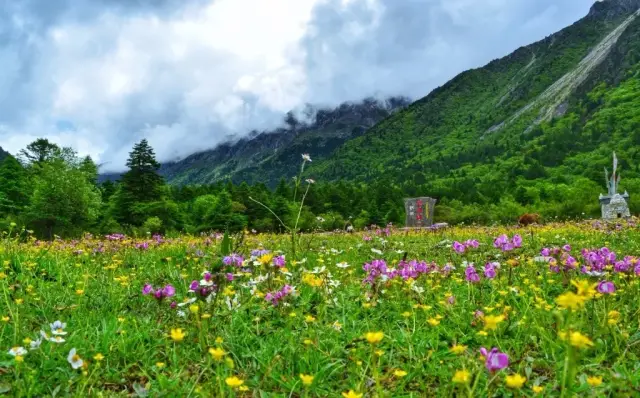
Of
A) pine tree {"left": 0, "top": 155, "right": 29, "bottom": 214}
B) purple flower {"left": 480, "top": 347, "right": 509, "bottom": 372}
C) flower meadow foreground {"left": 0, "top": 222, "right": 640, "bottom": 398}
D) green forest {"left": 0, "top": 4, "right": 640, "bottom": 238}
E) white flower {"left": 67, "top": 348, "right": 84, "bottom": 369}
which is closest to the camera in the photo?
purple flower {"left": 480, "top": 347, "right": 509, "bottom": 372}

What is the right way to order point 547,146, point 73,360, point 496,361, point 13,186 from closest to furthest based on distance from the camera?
point 496,361, point 73,360, point 13,186, point 547,146

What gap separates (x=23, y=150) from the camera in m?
56.6

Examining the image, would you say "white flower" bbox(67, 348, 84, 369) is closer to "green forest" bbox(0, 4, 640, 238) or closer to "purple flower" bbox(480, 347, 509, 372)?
"purple flower" bbox(480, 347, 509, 372)

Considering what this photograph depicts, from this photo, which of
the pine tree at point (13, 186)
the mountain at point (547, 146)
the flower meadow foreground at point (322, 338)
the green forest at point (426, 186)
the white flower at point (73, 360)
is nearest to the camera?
the white flower at point (73, 360)

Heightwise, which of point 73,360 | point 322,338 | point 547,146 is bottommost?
point 322,338

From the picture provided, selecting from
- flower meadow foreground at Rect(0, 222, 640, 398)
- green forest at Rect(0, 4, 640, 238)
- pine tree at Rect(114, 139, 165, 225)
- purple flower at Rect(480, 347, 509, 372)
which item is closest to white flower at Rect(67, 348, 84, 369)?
flower meadow foreground at Rect(0, 222, 640, 398)

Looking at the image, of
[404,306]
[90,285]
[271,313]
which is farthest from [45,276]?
[404,306]

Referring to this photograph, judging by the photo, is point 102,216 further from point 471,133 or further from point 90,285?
point 471,133

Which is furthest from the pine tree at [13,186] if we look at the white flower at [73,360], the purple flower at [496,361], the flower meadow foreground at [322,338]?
the purple flower at [496,361]

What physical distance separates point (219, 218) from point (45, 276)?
38.1 m

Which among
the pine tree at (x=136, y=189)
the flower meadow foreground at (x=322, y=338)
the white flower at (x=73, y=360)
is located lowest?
the flower meadow foreground at (x=322, y=338)

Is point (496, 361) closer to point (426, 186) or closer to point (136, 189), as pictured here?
point (136, 189)

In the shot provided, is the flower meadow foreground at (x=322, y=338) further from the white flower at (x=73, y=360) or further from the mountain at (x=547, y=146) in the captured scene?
the mountain at (x=547, y=146)

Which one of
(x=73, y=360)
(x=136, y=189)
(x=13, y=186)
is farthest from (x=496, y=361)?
(x=13, y=186)
